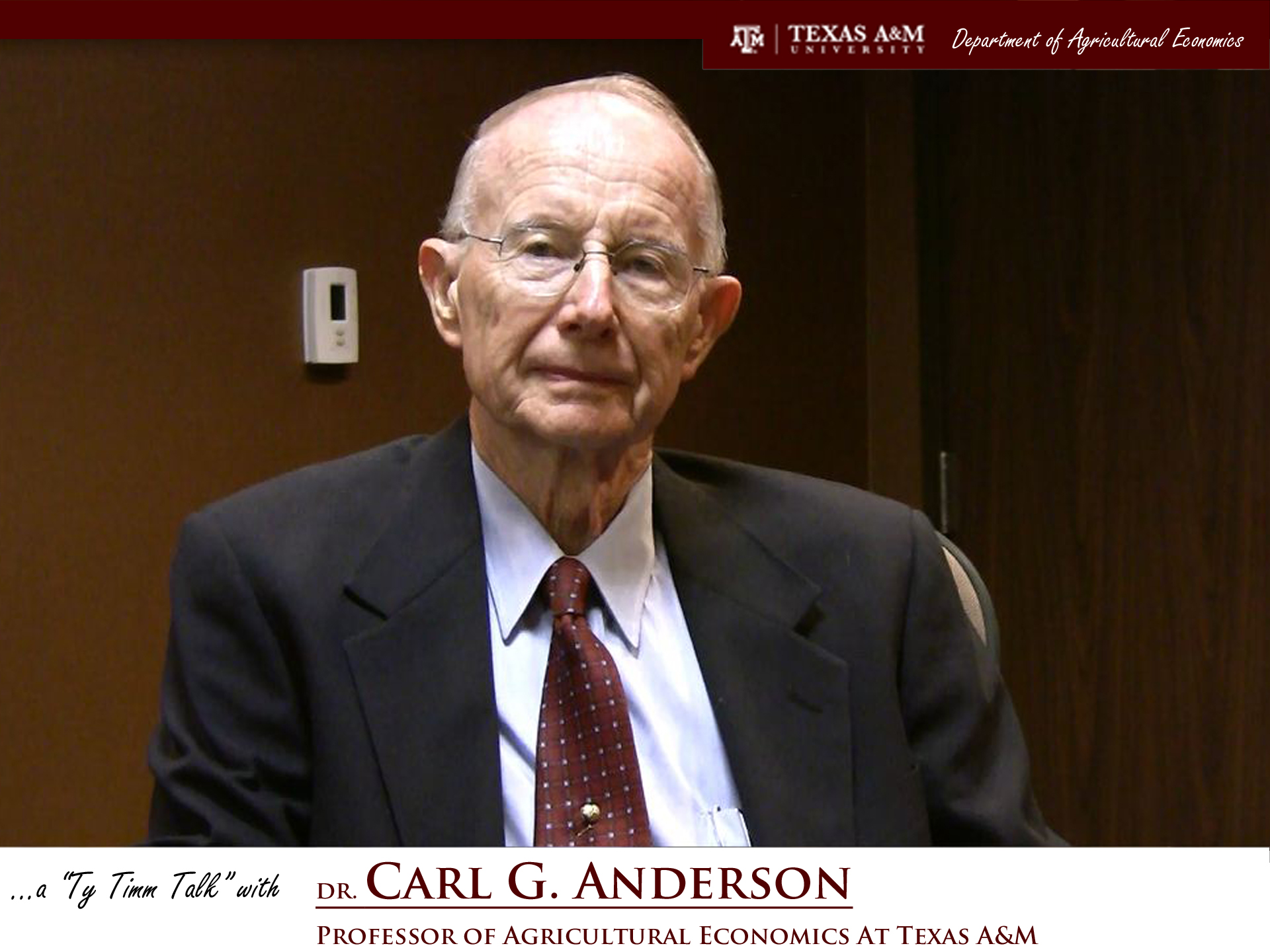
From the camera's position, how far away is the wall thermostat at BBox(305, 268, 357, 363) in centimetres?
141

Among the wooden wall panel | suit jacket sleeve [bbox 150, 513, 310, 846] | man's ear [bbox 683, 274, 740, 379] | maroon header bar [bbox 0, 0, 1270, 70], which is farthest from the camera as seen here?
the wooden wall panel

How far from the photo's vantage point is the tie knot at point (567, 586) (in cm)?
110

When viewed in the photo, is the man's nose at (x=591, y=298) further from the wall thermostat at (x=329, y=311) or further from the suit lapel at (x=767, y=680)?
the wall thermostat at (x=329, y=311)

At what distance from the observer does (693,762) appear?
110 cm

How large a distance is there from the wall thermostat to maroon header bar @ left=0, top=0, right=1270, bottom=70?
0.23 metres

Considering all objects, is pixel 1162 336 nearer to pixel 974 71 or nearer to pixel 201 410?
pixel 974 71

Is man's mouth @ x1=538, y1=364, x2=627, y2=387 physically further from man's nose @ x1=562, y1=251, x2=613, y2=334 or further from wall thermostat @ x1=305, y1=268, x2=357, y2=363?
wall thermostat @ x1=305, y1=268, x2=357, y2=363

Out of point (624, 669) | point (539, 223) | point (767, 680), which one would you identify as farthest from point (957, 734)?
point (539, 223)

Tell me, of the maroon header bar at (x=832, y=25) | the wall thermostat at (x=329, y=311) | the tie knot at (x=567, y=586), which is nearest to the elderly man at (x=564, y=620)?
the tie knot at (x=567, y=586)

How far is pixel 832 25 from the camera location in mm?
1232

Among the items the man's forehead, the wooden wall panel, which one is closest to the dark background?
the wooden wall panel

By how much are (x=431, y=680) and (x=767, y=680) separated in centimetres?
25
